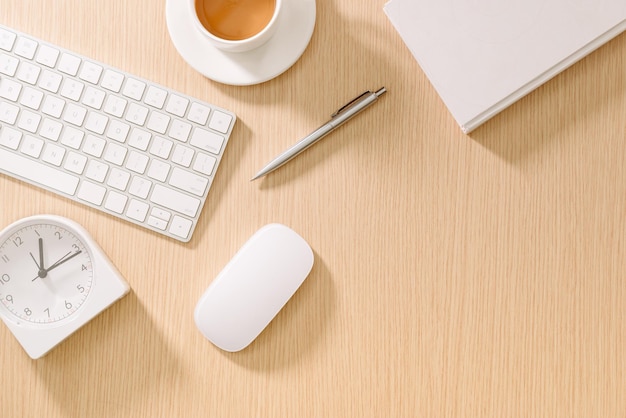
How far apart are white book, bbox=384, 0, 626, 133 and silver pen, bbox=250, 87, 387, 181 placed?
7cm

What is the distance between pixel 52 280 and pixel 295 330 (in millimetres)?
268

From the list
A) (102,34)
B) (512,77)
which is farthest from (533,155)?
(102,34)

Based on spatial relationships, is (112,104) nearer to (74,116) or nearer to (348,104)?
(74,116)

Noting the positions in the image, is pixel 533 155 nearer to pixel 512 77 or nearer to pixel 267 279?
pixel 512 77

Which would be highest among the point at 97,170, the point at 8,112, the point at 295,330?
the point at 8,112

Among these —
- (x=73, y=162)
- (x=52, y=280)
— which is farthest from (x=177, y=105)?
(x=52, y=280)

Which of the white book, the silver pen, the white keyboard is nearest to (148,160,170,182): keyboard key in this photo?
the white keyboard

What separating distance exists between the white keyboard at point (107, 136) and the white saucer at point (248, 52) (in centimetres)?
4

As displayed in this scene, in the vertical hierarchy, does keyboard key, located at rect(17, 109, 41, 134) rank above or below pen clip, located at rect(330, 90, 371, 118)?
above

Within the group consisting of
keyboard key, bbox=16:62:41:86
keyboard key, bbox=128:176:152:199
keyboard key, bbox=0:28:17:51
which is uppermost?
keyboard key, bbox=0:28:17:51

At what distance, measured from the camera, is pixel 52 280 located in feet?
2.25

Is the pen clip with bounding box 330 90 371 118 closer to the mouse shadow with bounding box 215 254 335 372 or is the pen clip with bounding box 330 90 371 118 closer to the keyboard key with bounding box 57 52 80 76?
the mouse shadow with bounding box 215 254 335 372

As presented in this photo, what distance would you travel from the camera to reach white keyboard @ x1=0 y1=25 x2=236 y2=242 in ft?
2.25

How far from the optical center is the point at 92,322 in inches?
27.9
